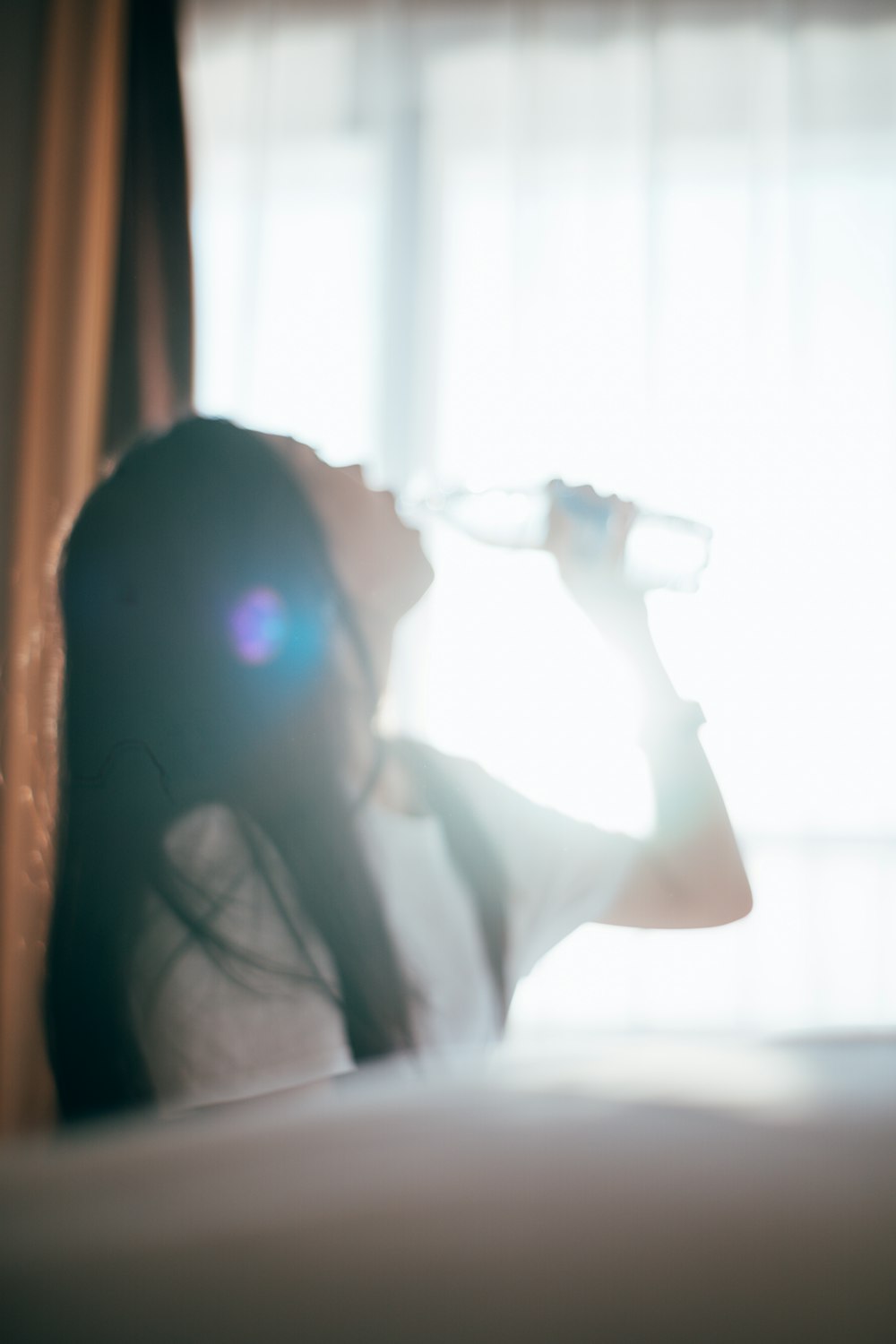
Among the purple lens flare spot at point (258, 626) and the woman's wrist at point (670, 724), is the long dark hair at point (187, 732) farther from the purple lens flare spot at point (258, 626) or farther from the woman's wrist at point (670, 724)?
the woman's wrist at point (670, 724)

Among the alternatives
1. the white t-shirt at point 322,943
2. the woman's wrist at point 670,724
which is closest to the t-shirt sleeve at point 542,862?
the white t-shirt at point 322,943

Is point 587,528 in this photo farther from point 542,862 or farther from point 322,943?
point 322,943

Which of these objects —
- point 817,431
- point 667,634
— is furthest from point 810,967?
point 817,431

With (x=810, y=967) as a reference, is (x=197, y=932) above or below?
above

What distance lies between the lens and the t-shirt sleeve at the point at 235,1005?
0.76 metres

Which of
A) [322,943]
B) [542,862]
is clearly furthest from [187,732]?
[542,862]

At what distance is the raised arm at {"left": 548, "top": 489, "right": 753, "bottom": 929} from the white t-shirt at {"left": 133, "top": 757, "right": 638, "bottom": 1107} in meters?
0.05

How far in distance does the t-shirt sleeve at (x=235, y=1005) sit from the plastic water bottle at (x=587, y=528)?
1.60 feet

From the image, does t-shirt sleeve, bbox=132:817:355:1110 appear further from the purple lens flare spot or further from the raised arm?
the raised arm

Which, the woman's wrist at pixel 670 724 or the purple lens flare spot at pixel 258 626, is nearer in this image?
the purple lens flare spot at pixel 258 626

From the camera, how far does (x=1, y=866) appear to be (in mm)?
1997

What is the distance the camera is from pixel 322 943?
86 cm

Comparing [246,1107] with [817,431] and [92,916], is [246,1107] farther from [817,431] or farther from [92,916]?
[817,431]

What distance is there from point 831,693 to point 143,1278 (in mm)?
2011
